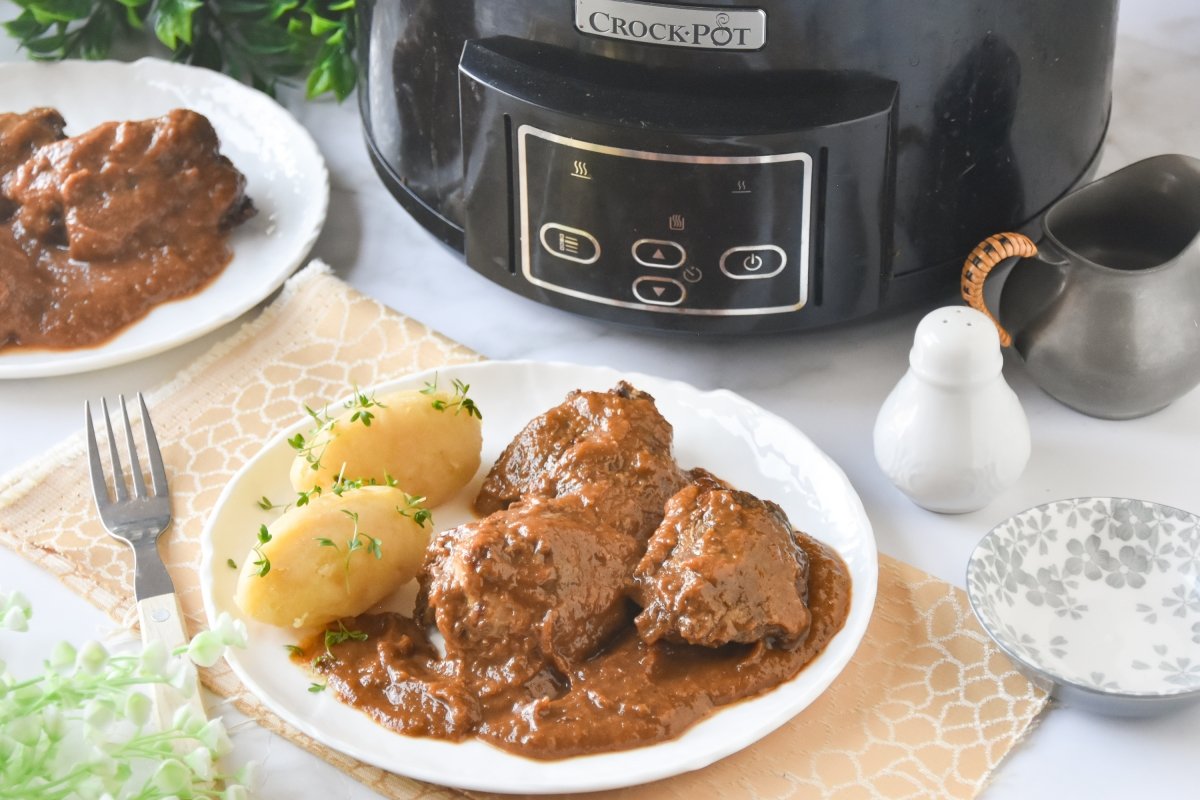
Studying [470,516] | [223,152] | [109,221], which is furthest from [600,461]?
[223,152]

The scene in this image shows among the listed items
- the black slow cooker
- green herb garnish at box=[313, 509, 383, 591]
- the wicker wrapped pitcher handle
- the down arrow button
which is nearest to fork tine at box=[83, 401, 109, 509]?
green herb garnish at box=[313, 509, 383, 591]

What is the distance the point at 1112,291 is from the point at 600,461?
434 mm

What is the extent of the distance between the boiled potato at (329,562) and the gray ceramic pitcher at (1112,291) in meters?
0.52

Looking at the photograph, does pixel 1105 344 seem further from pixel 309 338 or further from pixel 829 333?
pixel 309 338

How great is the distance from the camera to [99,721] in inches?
31.2

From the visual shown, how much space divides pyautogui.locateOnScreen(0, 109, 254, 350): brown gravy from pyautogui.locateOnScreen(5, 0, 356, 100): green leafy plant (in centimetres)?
21

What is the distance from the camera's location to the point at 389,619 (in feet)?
3.43

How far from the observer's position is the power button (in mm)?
1163

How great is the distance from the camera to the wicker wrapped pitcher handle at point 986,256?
119 cm

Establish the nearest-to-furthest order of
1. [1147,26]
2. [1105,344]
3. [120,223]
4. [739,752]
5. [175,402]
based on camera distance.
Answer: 1. [739,752]
2. [1105,344]
3. [175,402]
4. [120,223]
5. [1147,26]

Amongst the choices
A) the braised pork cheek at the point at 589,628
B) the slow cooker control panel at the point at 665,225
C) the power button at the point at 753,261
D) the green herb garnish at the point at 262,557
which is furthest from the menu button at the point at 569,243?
the green herb garnish at the point at 262,557

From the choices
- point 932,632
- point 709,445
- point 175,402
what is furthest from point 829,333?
point 175,402

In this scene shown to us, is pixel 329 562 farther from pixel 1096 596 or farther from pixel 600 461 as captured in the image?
pixel 1096 596

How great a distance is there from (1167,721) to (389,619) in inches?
21.5
